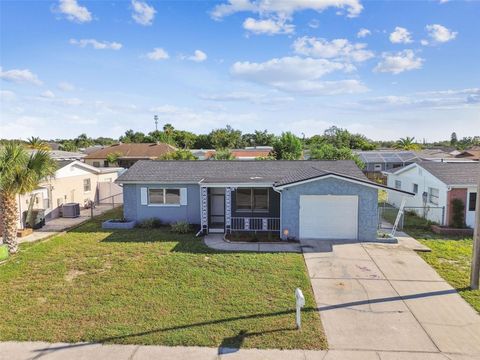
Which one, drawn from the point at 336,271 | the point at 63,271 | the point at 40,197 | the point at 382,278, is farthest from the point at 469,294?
the point at 40,197

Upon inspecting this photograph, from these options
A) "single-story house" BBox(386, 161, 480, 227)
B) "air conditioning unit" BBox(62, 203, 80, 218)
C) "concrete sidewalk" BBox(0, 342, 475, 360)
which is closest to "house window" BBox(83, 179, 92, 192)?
"air conditioning unit" BBox(62, 203, 80, 218)

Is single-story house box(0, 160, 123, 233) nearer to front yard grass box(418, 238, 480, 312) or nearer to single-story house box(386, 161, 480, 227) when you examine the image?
front yard grass box(418, 238, 480, 312)

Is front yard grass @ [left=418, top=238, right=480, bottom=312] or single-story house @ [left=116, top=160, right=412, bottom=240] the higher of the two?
single-story house @ [left=116, top=160, right=412, bottom=240]

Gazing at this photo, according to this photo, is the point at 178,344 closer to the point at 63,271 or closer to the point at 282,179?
the point at 63,271

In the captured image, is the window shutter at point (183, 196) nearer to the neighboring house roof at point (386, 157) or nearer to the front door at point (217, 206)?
the front door at point (217, 206)

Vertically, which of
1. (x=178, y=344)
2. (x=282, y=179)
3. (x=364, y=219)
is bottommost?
(x=178, y=344)

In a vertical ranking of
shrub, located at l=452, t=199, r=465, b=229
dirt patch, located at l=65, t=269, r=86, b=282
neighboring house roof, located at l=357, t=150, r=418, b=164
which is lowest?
dirt patch, located at l=65, t=269, r=86, b=282

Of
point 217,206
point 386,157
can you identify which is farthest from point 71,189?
point 386,157

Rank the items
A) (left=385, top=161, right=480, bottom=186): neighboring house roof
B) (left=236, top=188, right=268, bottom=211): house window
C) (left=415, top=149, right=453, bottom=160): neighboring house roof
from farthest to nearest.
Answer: (left=415, top=149, right=453, bottom=160): neighboring house roof < (left=385, top=161, right=480, bottom=186): neighboring house roof < (left=236, top=188, right=268, bottom=211): house window
